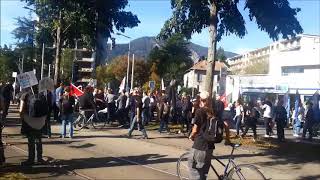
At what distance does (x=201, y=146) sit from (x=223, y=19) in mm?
13107

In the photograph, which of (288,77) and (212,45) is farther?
(288,77)

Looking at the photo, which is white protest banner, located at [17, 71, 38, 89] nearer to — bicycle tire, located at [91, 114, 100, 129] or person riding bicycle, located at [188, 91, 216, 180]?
person riding bicycle, located at [188, 91, 216, 180]

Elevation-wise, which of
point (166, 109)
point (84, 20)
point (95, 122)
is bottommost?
point (95, 122)

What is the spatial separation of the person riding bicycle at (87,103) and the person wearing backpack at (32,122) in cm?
963

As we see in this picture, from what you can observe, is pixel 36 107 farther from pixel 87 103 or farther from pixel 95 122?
pixel 95 122

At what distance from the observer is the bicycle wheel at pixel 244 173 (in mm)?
8680

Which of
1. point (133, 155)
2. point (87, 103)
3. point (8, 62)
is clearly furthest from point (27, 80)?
point (8, 62)

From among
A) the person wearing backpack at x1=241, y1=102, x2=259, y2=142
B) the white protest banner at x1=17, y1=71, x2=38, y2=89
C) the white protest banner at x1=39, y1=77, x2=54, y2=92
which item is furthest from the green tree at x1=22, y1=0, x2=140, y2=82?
the white protest banner at x1=17, y1=71, x2=38, y2=89

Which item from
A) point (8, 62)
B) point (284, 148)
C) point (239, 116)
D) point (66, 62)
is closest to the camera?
point (284, 148)

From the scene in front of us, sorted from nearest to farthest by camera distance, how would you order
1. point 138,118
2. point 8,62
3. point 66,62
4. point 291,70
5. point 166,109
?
point 138,118, point 166,109, point 291,70, point 8,62, point 66,62

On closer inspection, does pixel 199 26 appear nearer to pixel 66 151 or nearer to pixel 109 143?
pixel 109 143

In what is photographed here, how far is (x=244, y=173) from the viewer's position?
29.0 ft

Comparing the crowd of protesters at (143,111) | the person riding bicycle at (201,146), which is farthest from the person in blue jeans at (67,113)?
the person riding bicycle at (201,146)

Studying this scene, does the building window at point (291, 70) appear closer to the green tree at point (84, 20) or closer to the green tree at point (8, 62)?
the green tree at point (84, 20)
